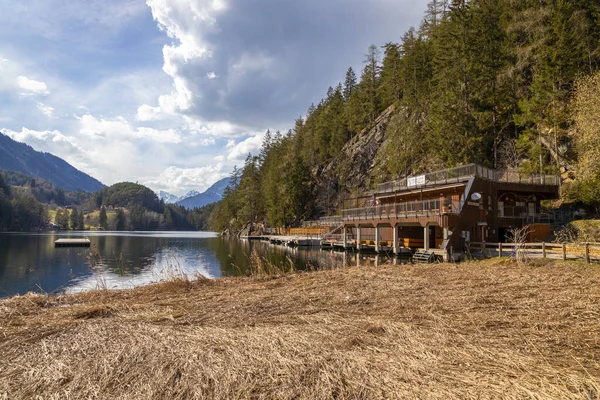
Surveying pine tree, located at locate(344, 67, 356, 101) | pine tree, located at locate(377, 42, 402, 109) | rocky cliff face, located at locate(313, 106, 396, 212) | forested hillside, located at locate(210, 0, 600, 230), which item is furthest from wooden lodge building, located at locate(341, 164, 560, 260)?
pine tree, located at locate(344, 67, 356, 101)

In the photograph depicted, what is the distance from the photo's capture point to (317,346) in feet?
14.6

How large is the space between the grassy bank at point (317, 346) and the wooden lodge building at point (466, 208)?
19144mm

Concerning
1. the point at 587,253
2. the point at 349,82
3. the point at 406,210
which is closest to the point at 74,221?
the point at 349,82

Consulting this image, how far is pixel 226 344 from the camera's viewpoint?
4645mm

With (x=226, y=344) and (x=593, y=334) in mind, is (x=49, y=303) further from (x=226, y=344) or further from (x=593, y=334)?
(x=593, y=334)

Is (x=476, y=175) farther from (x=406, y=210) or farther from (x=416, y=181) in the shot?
(x=406, y=210)

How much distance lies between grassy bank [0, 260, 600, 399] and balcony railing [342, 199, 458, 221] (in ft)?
62.8

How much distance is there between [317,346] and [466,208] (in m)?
25.9

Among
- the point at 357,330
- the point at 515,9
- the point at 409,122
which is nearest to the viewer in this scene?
the point at 357,330

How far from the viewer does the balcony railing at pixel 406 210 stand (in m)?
26.5

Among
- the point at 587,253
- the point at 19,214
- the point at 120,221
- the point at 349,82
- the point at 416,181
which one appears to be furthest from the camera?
the point at 120,221

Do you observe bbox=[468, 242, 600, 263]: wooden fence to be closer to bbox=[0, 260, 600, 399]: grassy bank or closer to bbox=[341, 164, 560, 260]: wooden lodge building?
bbox=[341, 164, 560, 260]: wooden lodge building

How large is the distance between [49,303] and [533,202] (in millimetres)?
35746

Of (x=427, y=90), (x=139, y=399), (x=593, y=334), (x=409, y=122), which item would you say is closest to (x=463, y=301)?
(x=593, y=334)
